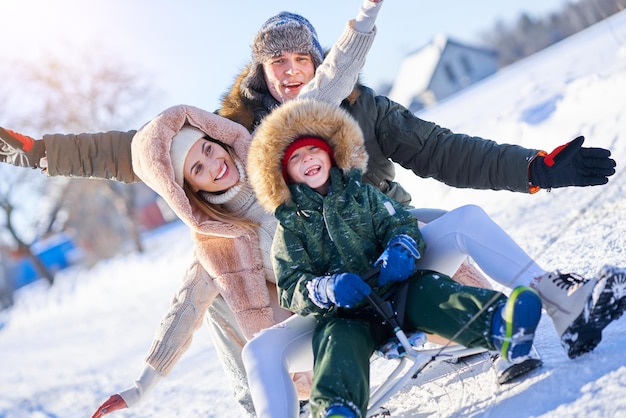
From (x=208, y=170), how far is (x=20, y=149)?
35.9 inches

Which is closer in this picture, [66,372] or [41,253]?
[66,372]

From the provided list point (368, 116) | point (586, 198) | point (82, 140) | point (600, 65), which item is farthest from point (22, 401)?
point (600, 65)

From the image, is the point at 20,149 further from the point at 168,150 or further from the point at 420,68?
the point at 420,68

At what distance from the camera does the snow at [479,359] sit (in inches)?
78.9

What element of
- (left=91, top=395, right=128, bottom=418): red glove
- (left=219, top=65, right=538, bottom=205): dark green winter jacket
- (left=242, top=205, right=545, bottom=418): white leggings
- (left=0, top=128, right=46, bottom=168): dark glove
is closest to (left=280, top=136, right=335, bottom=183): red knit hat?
(left=242, top=205, right=545, bottom=418): white leggings

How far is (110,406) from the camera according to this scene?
2.60 metres

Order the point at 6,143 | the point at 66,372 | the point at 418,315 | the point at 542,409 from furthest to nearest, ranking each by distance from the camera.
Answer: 1. the point at 66,372
2. the point at 6,143
3. the point at 418,315
4. the point at 542,409

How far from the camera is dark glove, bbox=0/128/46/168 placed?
10.0 ft

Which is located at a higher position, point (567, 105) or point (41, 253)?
point (41, 253)

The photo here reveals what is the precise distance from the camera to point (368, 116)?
3.11 meters

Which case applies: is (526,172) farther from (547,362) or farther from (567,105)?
(567,105)

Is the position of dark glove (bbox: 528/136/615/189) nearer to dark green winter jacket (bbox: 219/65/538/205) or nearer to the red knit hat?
dark green winter jacket (bbox: 219/65/538/205)

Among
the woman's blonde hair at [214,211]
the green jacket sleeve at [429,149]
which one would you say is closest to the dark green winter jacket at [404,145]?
the green jacket sleeve at [429,149]

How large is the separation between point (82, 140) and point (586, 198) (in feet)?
10.2
